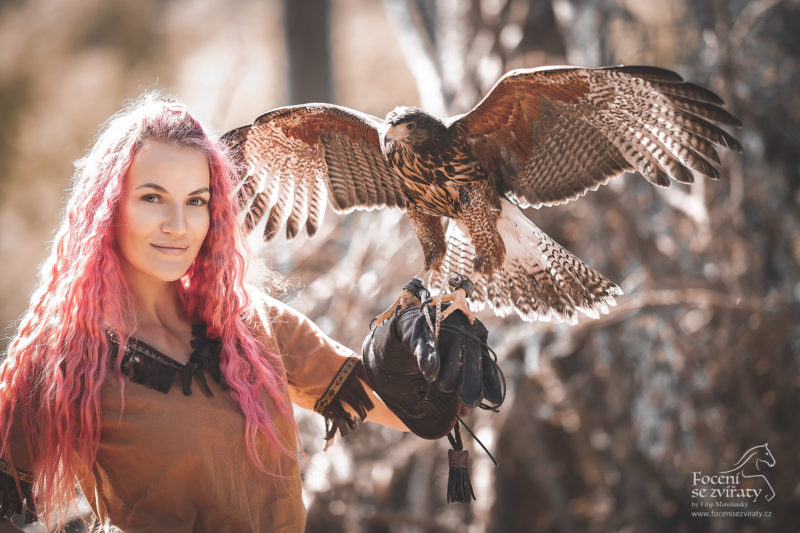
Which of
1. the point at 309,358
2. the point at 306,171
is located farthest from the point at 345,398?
the point at 306,171

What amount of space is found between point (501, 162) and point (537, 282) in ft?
1.44

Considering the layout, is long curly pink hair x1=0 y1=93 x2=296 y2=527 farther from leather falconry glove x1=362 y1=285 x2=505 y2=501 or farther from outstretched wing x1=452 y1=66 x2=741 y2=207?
outstretched wing x1=452 y1=66 x2=741 y2=207

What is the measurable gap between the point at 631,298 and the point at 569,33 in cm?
186

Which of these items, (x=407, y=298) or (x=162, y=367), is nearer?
(x=162, y=367)

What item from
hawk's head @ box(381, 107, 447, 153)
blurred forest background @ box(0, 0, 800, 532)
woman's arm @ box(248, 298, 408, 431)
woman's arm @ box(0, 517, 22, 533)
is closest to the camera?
woman's arm @ box(0, 517, 22, 533)

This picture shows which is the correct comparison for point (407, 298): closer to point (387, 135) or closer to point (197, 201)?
point (387, 135)

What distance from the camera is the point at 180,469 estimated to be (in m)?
1.48

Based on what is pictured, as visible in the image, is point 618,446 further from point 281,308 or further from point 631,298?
point 281,308

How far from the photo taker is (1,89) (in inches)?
361

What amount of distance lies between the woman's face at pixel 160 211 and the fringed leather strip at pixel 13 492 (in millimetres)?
517

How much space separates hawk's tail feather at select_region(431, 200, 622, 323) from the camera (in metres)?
2.23

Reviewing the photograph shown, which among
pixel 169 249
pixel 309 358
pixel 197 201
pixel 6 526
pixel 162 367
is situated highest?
pixel 197 201

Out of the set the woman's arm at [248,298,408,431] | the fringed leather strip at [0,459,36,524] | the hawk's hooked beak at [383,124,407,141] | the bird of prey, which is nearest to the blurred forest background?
the bird of prey

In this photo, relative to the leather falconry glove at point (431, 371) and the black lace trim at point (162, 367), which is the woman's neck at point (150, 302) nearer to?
the black lace trim at point (162, 367)
